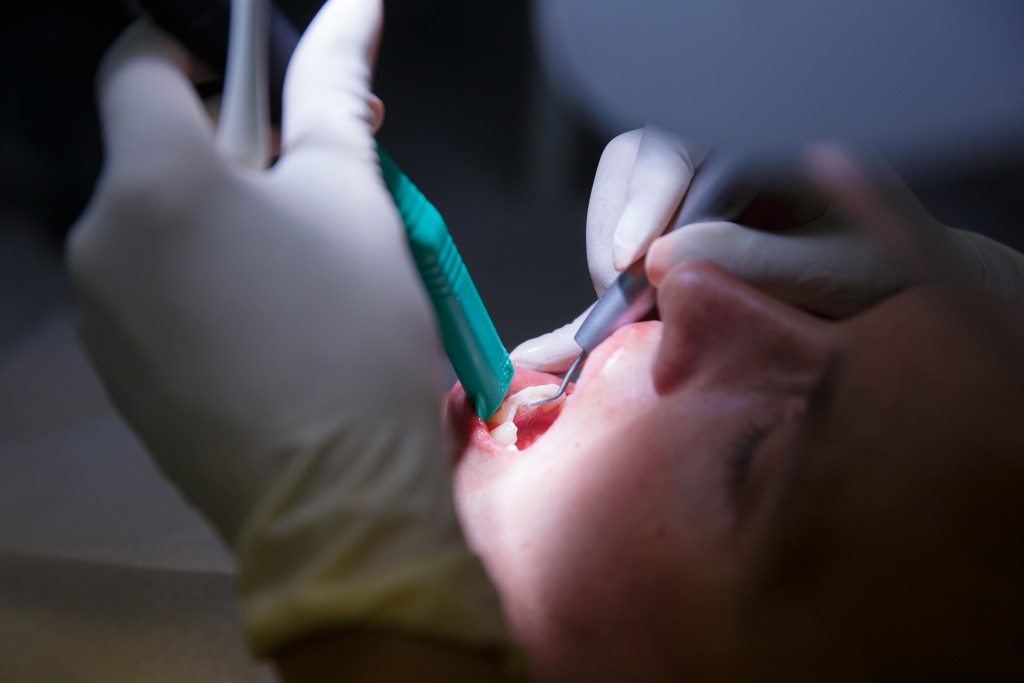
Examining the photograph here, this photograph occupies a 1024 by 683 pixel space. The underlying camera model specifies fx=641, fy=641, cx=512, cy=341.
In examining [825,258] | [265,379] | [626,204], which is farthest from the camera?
[626,204]

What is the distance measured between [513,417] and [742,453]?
1.16ft

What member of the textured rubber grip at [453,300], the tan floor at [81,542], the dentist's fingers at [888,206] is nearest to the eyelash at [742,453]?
the dentist's fingers at [888,206]

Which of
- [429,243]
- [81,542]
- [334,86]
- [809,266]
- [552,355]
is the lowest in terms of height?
[81,542]

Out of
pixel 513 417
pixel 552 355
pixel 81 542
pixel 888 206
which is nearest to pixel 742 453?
pixel 888 206

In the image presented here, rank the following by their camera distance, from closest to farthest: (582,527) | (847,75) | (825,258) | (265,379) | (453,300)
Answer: (847,75) → (265,379) → (582,527) → (453,300) → (825,258)

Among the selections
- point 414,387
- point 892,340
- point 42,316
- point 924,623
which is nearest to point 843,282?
point 892,340

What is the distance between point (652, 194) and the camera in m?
0.88

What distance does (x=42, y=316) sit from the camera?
2.68 feet

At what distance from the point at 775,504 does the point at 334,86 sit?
54 cm

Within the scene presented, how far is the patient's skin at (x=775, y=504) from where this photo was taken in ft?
1.50

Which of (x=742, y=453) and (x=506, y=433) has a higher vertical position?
(x=742, y=453)

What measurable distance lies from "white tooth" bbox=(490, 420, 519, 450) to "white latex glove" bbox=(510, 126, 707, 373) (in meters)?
0.22

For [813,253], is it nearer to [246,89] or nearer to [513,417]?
[513,417]

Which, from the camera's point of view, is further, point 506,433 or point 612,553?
point 506,433
